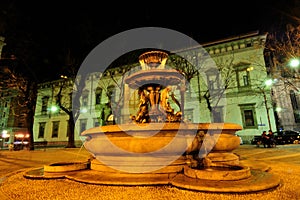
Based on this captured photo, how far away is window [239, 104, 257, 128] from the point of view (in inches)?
869

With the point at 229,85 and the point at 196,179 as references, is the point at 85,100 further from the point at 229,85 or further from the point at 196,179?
the point at 196,179

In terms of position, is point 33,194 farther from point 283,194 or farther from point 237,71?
point 237,71

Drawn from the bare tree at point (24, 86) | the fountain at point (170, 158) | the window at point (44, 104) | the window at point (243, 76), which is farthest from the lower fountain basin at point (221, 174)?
the window at point (44, 104)

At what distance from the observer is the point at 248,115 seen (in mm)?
22484

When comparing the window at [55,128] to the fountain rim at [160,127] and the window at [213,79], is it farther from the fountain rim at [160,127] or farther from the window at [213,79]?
the fountain rim at [160,127]

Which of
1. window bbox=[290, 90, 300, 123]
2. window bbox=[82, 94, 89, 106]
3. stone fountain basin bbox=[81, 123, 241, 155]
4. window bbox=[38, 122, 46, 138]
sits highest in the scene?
window bbox=[82, 94, 89, 106]

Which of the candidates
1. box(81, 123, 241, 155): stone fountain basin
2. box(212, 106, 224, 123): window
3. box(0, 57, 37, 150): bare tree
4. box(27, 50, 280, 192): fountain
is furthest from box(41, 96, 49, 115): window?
box(81, 123, 241, 155): stone fountain basin

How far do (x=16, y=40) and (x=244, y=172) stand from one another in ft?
64.0

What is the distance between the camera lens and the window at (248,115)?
22066 mm

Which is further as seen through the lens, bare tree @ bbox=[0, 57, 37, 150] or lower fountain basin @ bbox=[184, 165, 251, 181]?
bare tree @ bbox=[0, 57, 37, 150]

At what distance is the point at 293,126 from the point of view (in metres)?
34.2

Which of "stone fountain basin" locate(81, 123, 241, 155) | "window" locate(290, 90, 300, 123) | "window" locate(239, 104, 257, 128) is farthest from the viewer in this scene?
"window" locate(290, 90, 300, 123)

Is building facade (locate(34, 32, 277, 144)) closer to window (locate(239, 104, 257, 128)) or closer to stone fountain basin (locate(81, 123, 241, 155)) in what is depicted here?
window (locate(239, 104, 257, 128))

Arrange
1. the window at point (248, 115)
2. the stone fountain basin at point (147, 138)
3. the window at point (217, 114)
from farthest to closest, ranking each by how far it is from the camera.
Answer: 1. the window at point (217, 114)
2. the window at point (248, 115)
3. the stone fountain basin at point (147, 138)
